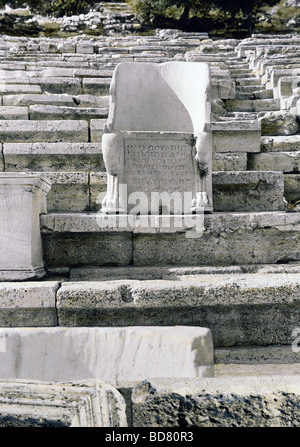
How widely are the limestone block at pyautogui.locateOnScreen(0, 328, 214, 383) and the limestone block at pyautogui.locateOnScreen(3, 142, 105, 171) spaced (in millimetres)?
2656

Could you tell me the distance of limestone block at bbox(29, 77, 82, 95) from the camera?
6.45 metres

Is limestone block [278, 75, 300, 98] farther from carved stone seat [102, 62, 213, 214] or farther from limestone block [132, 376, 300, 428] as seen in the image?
limestone block [132, 376, 300, 428]

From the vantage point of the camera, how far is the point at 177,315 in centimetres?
264

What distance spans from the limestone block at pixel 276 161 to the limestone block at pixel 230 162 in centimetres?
17

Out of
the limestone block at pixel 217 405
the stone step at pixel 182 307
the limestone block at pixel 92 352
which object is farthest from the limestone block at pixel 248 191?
the limestone block at pixel 217 405

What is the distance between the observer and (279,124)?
519cm

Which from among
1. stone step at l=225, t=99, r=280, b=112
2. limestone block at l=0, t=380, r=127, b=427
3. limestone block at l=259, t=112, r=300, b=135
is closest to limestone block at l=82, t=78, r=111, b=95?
stone step at l=225, t=99, r=280, b=112

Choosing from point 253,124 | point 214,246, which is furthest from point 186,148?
point 253,124

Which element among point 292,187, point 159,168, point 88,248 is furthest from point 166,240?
point 292,187

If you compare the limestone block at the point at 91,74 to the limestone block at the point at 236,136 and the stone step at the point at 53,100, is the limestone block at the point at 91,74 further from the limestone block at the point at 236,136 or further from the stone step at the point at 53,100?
the limestone block at the point at 236,136

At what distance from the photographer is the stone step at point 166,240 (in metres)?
3.29

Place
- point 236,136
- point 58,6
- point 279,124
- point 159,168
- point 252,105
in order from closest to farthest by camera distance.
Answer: point 159,168, point 236,136, point 279,124, point 252,105, point 58,6

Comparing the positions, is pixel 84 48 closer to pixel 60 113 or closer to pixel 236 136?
pixel 60 113

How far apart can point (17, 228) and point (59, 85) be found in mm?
4125
